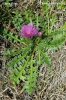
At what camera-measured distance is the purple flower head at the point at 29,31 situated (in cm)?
244

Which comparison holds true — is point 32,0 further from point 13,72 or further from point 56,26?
point 13,72

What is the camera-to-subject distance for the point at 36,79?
241 centimetres

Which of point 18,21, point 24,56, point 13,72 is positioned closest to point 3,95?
point 13,72

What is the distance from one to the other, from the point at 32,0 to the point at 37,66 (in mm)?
595

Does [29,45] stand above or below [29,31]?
below

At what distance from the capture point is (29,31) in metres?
2.45

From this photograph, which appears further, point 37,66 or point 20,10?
point 20,10

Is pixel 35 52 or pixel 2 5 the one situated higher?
pixel 2 5

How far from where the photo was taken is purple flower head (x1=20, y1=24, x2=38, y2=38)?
8.01ft

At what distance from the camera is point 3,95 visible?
242cm

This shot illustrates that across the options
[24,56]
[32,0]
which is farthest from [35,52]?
[32,0]

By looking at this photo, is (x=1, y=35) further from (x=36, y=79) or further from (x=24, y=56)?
(x=36, y=79)

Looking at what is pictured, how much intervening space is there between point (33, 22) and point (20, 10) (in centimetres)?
18

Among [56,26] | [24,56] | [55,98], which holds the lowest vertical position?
[55,98]
